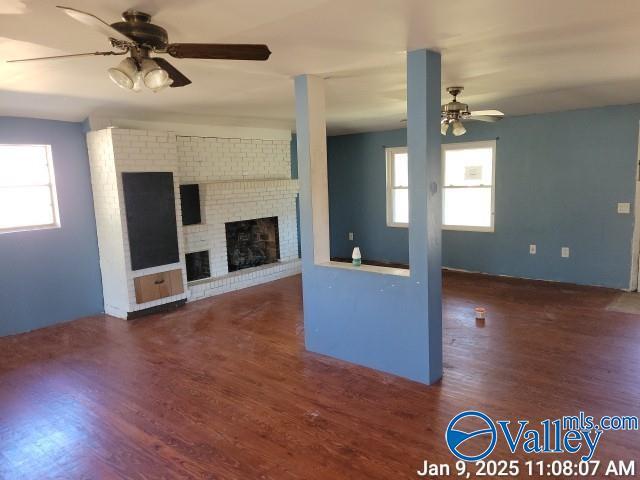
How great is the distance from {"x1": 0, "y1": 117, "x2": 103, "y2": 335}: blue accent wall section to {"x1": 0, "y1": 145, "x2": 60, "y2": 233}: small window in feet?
0.30

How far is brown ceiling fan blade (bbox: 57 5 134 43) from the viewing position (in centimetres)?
160

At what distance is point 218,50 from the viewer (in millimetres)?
2008

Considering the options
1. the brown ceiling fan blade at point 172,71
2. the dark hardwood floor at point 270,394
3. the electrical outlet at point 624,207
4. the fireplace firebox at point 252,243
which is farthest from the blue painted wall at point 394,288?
the electrical outlet at point 624,207

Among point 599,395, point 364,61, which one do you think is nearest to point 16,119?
point 364,61

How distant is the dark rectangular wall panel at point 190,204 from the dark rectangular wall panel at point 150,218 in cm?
40

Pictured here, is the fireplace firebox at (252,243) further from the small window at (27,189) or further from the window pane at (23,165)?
the window pane at (23,165)

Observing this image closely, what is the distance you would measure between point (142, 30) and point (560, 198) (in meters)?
5.28

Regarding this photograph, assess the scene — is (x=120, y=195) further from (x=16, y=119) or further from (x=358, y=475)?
(x=358, y=475)

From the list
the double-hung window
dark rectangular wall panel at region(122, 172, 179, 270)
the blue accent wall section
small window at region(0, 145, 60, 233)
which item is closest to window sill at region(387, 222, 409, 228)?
the double-hung window

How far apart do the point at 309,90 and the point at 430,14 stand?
1.40 m

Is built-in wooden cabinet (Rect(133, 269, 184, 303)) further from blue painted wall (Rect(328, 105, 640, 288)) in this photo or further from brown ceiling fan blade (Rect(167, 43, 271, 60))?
blue painted wall (Rect(328, 105, 640, 288))

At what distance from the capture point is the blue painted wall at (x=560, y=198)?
5.20 metres

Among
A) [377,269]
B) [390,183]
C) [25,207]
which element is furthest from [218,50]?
[390,183]

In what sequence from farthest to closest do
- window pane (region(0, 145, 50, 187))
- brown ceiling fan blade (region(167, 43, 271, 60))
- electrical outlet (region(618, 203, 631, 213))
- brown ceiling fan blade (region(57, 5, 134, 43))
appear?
electrical outlet (region(618, 203, 631, 213)) < window pane (region(0, 145, 50, 187)) < brown ceiling fan blade (region(167, 43, 271, 60)) < brown ceiling fan blade (region(57, 5, 134, 43))
